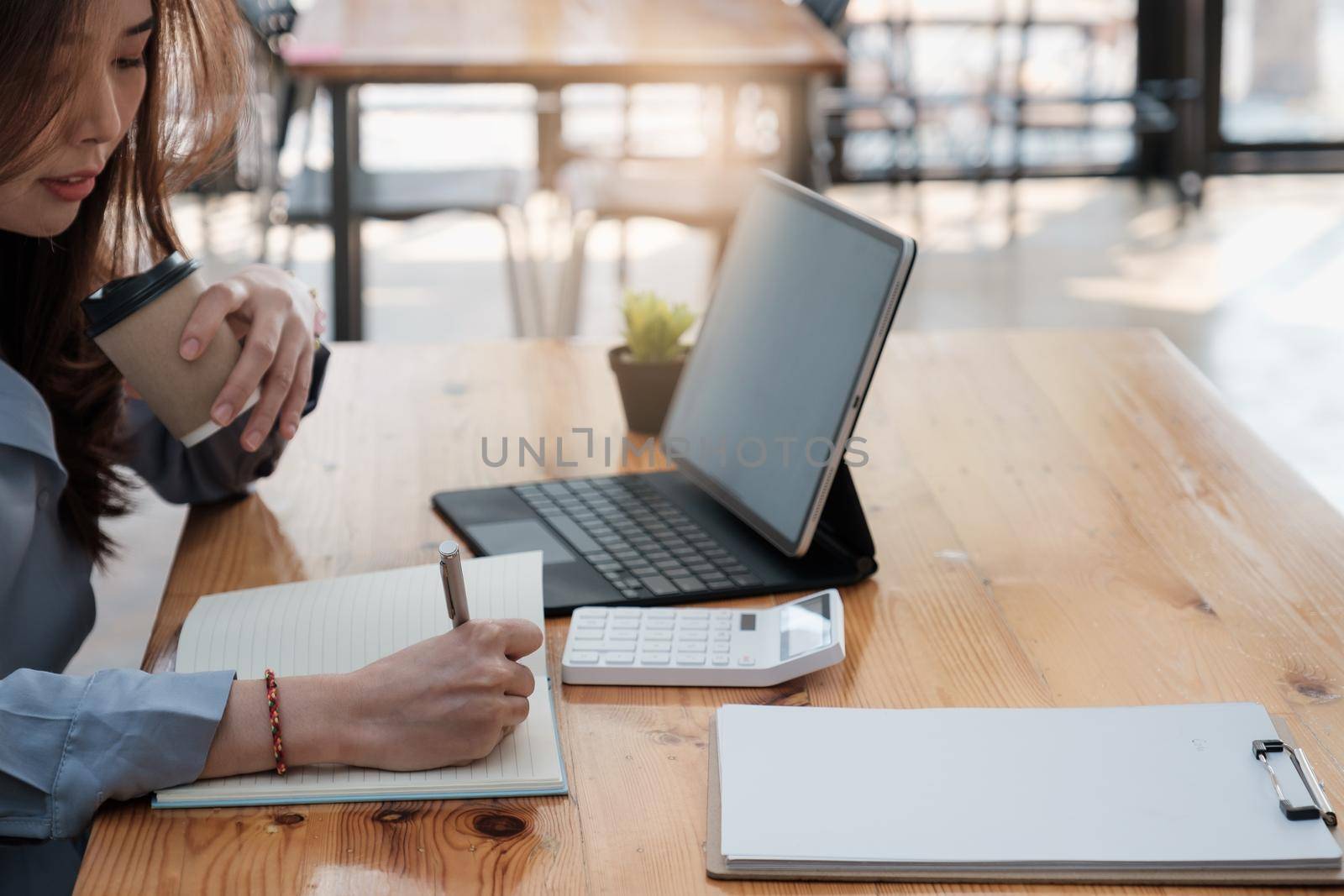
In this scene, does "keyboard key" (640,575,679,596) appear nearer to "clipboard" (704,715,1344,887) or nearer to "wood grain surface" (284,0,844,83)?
"clipboard" (704,715,1344,887)

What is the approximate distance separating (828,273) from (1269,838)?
1.64 ft

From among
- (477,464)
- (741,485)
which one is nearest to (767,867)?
(741,485)

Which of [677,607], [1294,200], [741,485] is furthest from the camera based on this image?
[1294,200]

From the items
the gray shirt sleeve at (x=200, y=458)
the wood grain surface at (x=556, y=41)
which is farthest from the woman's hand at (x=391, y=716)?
the wood grain surface at (x=556, y=41)

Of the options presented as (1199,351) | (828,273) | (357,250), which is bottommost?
(1199,351)

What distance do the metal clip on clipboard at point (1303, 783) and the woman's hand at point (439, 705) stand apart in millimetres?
385

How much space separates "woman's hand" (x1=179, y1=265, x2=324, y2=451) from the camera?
947 mm

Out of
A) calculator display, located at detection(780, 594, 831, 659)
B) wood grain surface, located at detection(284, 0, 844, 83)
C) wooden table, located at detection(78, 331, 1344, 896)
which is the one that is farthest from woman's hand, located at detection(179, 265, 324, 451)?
wood grain surface, located at detection(284, 0, 844, 83)

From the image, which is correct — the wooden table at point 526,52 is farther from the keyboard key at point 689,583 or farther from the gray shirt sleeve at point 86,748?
the gray shirt sleeve at point 86,748

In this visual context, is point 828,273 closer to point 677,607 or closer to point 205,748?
point 677,607

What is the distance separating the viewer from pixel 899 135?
4.96 metres

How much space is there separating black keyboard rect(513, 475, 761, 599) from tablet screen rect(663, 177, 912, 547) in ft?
0.14

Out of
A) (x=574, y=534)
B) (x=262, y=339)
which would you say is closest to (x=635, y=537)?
(x=574, y=534)

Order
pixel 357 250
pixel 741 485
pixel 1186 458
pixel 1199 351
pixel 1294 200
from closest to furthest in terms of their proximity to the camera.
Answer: pixel 741 485 < pixel 1186 458 < pixel 357 250 < pixel 1199 351 < pixel 1294 200
